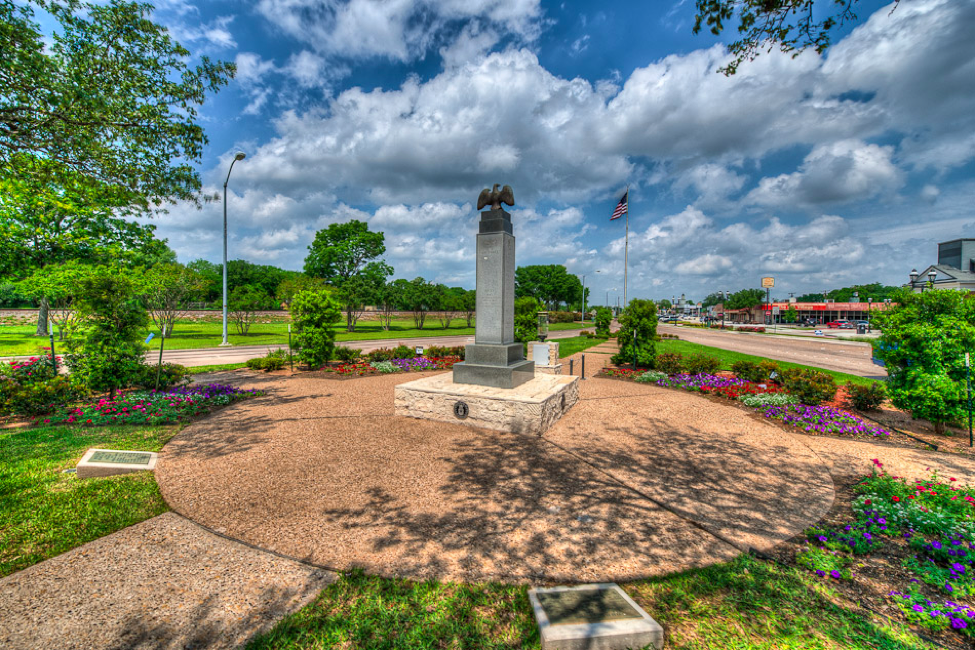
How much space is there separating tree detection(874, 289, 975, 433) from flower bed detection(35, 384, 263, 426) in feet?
46.2

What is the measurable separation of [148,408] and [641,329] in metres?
14.4

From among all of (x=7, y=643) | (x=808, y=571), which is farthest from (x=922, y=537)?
(x=7, y=643)

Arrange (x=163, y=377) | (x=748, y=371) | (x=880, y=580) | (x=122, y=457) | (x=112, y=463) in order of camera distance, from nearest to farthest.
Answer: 1. (x=880, y=580)
2. (x=112, y=463)
3. (x=122, y=457)
4. (x=163, y=377)
5. (x=748, y=371)

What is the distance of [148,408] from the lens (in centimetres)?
729

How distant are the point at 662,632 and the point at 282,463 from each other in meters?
4.97

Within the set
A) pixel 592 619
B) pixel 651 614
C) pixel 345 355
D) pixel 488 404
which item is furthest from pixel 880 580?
pixel 345 355

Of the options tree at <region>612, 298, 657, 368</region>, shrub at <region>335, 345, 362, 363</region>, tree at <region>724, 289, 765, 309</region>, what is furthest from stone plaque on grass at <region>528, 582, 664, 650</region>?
tree at <region>724, 289, 765, 309</region>

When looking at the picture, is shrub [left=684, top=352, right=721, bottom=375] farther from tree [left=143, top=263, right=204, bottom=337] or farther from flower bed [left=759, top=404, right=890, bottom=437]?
tree [left=143, top=263, right=204, bottom=337]

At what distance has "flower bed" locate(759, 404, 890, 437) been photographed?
6.76 m

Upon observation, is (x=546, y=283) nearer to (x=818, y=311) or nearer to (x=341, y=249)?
(x=341, y=249)

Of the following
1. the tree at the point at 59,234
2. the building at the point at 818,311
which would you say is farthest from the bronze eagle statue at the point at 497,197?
the building at the point at 818,311

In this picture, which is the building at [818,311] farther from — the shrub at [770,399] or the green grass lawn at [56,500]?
the green grass lawn at [56,500]

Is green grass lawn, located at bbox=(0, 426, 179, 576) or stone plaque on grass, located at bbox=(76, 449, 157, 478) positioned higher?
stone plaque on grass, located at bbox=(76, 449, 157, 478)

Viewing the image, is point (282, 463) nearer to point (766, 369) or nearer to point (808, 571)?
point (808, 571)
